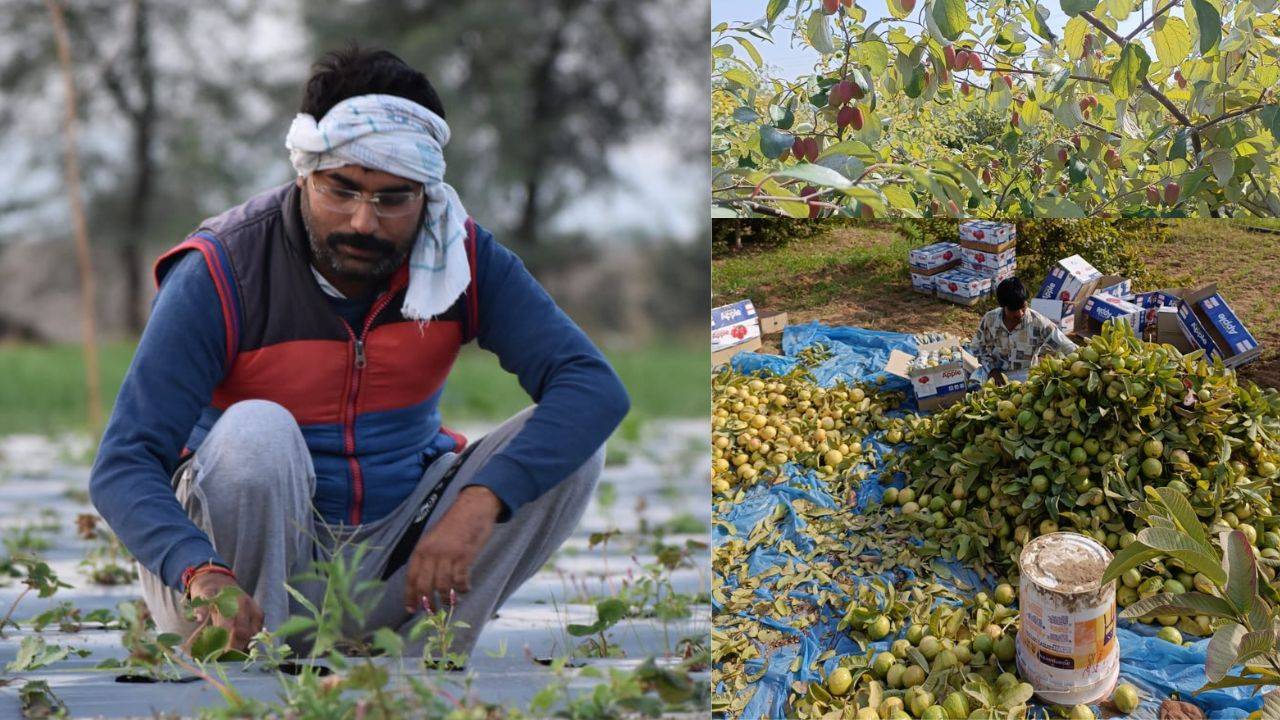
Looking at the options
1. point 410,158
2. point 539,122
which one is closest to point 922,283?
point 410,158

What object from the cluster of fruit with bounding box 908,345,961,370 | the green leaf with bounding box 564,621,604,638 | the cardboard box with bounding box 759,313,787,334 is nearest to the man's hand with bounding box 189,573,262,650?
the green leaf with bounding box 564,621,604,638

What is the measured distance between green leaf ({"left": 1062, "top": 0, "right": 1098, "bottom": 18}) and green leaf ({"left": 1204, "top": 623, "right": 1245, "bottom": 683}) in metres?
1.32

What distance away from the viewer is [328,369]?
2141 mm

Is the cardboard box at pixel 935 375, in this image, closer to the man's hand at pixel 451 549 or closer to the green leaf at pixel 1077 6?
the green leaf at pixel 1077 6

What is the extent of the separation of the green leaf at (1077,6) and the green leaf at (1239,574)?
116cm

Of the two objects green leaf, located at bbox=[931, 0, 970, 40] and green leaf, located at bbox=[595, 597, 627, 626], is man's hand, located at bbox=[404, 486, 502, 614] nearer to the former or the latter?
green leaf, located at bbox=[595, 597, 627, 626]

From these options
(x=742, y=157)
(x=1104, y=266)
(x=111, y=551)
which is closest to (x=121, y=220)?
(x=111, y=551)

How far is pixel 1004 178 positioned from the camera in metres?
2.52

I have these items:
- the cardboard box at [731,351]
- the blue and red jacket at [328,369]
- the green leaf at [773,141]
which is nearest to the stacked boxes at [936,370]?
the cardboard box at [731,351]

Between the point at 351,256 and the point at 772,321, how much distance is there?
1.06m

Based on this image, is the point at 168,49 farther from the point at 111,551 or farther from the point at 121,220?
the point at 111,551

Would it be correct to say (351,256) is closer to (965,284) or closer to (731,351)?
(731,351)

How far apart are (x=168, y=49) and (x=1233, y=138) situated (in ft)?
29.6

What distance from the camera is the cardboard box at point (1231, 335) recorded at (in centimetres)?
236
